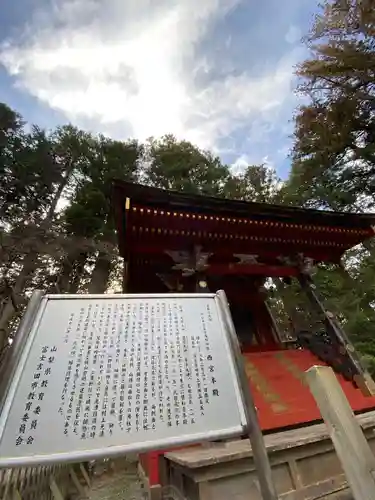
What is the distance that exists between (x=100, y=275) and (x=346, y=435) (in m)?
12.1

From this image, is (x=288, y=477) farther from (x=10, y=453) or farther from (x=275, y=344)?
(x=275, y=344)

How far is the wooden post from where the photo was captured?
1.42 m

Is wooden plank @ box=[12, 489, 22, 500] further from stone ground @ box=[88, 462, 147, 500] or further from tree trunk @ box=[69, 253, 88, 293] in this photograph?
tree trunk @ box=[69, 253, 88, 293]

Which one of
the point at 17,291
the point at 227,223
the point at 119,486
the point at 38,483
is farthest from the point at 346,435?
the point at 17,291

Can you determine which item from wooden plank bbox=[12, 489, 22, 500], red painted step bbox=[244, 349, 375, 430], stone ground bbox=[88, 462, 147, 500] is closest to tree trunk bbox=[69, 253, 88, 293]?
stone ground bbox=[88, 462, 147, 500]

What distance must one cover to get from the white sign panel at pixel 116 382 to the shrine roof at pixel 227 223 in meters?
3.09

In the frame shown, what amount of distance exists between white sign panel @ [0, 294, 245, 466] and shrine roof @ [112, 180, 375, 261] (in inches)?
122

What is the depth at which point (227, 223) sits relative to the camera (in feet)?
17.9

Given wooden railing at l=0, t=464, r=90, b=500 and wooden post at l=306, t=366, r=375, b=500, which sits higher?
wooden railing at l=0, t=464, r=90, b=500

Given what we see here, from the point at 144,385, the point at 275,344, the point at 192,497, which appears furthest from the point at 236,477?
the point at 275,344

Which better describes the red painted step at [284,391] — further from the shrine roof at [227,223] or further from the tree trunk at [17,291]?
the tree trunk at [17,291]

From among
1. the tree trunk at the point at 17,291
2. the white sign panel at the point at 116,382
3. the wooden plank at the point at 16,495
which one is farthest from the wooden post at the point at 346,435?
the tree trunk at the point at 17,291

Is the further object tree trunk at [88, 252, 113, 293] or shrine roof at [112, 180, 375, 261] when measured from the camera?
tree trunk at [88, 252, 113, 293]

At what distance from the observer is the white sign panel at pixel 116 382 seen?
1234 mm
